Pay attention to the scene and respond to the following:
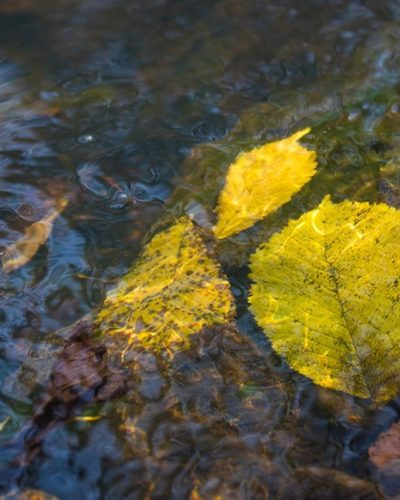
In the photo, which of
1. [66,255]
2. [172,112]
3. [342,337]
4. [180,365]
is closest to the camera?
[342,337]

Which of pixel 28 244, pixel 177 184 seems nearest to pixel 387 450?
pixel 177 184

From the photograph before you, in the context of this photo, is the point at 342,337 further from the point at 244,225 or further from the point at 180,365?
the point at 244,225

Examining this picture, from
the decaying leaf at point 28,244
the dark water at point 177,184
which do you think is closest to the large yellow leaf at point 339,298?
the dark water at point 177,184

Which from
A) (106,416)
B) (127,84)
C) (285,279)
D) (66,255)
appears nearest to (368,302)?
(285,279)

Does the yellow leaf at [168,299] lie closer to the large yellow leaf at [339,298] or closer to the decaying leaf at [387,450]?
the large yellow leaf at [339,298]

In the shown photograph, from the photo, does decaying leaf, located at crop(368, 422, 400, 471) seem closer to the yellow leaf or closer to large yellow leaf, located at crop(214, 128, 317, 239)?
the yellow leaf

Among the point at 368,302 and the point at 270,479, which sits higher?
the point at 368,302

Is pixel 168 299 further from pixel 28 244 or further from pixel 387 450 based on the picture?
pixel 387 450
